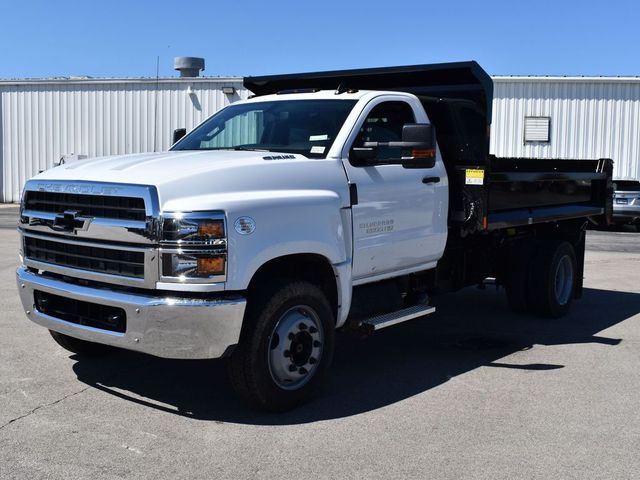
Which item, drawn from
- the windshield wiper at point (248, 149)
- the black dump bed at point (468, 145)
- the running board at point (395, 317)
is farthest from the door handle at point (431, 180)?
the windshield wiper at point (248, 149)

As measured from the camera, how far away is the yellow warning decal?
6.81m

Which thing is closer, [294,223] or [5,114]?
[294,223]

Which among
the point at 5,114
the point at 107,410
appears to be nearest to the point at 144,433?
the point at 107,410

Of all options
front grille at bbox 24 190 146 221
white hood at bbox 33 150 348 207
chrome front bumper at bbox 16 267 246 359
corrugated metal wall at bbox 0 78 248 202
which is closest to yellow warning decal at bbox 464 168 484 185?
white hood at bbox 33 150 348 207

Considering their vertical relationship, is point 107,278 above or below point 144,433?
above

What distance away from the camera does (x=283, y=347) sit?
17.1 feet

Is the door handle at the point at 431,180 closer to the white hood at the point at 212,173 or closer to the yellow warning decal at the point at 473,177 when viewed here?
the yellow warning decal at the point at 473,177

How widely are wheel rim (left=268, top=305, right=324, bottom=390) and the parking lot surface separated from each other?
0.79 feet

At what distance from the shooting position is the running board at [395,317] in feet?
19.4

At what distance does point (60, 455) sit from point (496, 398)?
3.04 metres

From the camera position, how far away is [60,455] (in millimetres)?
4406

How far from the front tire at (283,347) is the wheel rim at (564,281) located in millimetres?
4276

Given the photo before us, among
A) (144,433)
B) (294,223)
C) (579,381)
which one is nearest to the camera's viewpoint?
(144,433)

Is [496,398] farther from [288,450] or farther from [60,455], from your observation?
[60,455]
